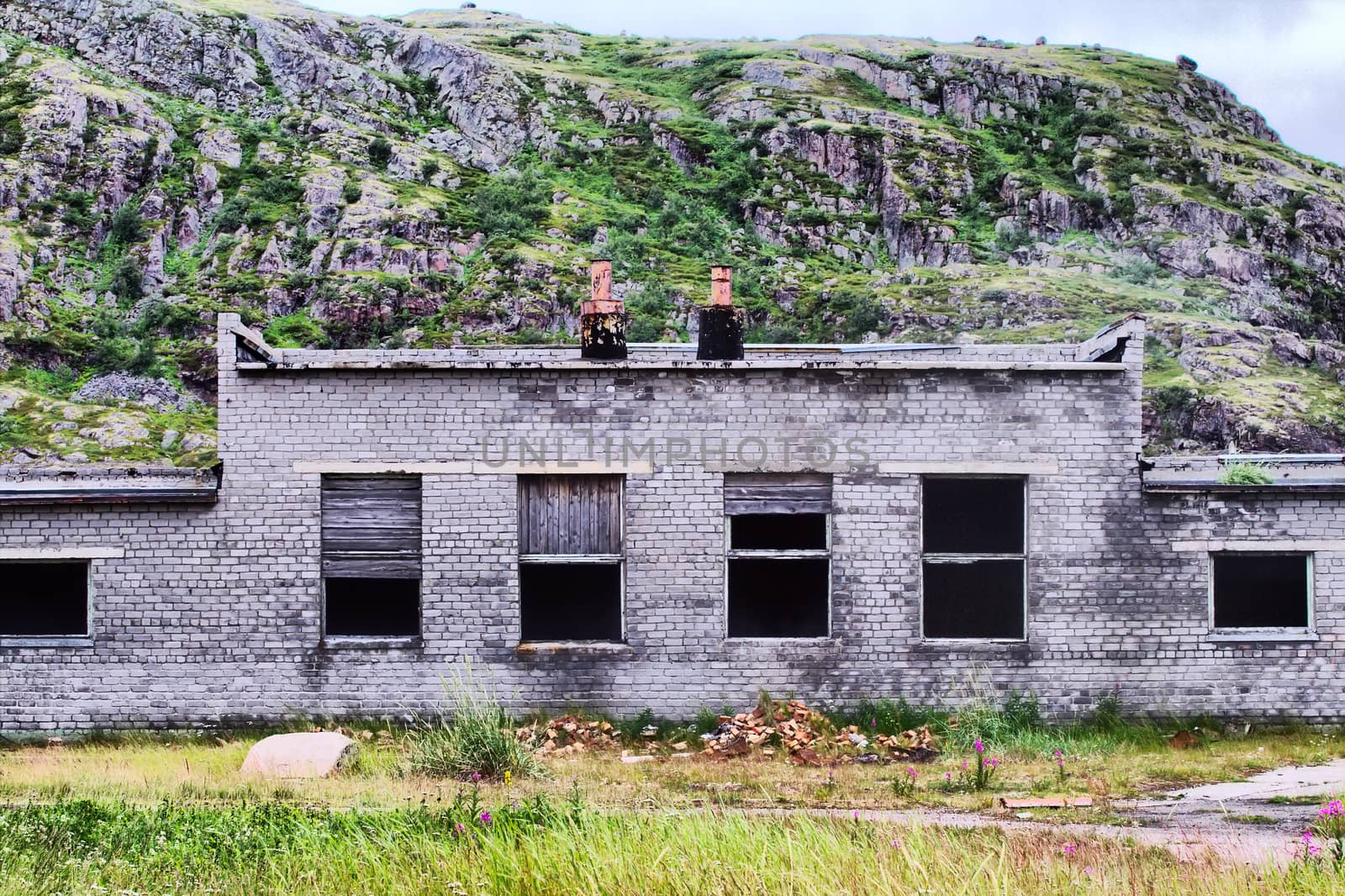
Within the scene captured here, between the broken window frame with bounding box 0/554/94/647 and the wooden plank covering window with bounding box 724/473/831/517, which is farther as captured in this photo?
the wooden plank covering window with bounding box 724/473/831/517

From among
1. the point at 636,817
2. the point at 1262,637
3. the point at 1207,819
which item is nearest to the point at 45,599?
the point at 636,817

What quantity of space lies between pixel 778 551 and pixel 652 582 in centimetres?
139

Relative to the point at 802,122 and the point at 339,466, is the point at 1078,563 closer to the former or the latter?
the point at 339,466

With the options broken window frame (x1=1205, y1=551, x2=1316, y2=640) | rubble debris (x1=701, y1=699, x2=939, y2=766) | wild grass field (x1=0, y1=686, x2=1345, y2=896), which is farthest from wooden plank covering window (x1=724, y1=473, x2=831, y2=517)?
broken window frame (x1=1205, y1=551, x2=1316, y2=640)

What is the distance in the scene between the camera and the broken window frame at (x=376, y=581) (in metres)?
11.9

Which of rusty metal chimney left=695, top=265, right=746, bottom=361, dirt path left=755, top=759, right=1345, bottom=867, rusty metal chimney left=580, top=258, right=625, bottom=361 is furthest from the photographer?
rusty metal chimney left=695, top=265, right=746, bottom=361

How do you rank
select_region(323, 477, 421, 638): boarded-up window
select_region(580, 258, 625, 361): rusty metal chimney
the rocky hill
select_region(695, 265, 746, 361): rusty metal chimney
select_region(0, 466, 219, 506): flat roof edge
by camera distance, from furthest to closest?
the rocky hill → select_region(695, 265, 746, 361): rusty metal chimney → select_region(580, 258, 625, 361): rusty metal chimney → select_region(323, 477, 421, 638): boarded-up window → select_region(0, 466, 219, 506): flat roof edge

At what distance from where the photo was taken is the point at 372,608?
39.5 ft

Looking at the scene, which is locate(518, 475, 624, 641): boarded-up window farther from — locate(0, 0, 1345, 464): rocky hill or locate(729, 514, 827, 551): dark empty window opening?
locate(0, 0, 1345, 464): rocky hill

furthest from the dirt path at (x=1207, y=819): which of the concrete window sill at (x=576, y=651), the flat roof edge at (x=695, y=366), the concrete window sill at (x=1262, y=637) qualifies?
the flat roof edge at (x=695, y=366)

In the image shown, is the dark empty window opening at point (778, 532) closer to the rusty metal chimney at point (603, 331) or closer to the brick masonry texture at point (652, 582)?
the brick masonry texture at point (652, 582)

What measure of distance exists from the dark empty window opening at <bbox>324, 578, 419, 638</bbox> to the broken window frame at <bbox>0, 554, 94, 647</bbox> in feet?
8.13

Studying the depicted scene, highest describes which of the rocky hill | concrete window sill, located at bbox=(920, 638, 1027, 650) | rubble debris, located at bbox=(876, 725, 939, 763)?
the rocky hill

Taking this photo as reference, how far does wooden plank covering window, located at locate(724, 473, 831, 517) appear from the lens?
39.7 feet
